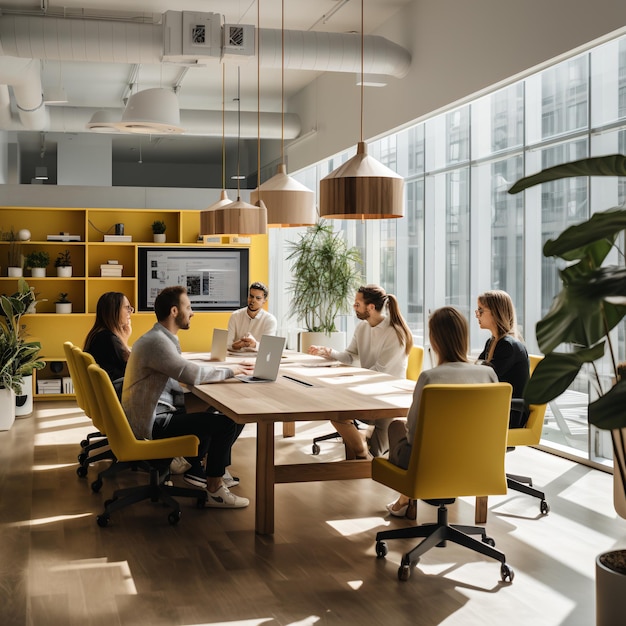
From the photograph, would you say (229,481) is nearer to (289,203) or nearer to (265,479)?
(265,479)

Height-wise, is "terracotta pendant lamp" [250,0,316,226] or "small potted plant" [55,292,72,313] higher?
"terracotta pendant lamp" [250,0,316,226]

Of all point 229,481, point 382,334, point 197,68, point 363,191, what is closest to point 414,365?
point 382,334

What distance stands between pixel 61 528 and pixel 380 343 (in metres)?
2.77

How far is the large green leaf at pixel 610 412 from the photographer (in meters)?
2.05

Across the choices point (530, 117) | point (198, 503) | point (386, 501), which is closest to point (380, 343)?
point (386, 501)

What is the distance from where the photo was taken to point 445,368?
12.5ft

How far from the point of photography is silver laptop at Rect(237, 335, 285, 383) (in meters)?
5.28

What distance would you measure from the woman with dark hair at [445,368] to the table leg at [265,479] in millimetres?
739

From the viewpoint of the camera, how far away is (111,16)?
802 centimetres

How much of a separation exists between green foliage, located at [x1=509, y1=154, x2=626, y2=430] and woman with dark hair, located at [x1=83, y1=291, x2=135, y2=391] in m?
4.00

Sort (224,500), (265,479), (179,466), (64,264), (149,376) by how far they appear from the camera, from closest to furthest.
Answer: (265,479) → (149,376) → (224,500) → (179,466) → (64,264)

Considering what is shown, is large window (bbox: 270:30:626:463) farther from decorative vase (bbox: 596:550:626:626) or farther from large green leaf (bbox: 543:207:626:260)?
decorative vase (bbox: 596:550:626:626)

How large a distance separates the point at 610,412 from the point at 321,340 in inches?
298

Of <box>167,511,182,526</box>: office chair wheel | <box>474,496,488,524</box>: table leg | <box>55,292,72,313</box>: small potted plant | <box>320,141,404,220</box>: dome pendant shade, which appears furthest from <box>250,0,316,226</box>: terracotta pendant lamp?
<box>55,292,72,313</box>: small potted plant
